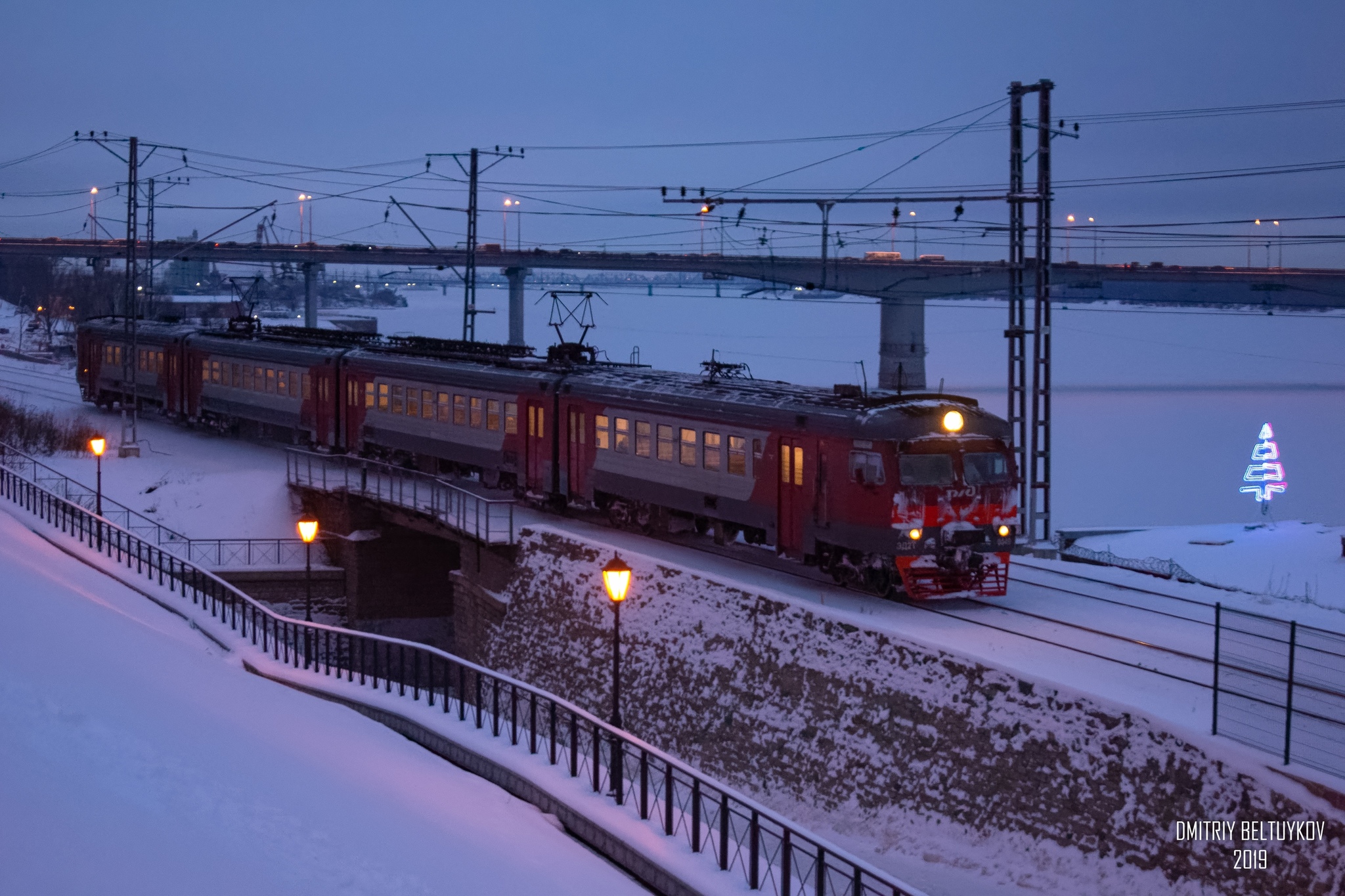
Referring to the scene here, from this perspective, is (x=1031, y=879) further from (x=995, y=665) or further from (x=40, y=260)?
(x=40, y=260)

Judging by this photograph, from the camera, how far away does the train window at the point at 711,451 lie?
71.7 ft

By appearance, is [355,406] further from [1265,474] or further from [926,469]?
[1265,474]

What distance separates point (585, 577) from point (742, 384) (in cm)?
466

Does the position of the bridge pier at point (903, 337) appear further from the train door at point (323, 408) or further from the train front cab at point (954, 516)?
the train front cab at point (954, 516)

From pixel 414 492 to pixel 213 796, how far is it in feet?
62.6

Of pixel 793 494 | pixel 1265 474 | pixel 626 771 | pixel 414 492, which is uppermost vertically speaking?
pixel 793 494

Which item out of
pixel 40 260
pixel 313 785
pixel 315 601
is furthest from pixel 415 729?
pixel 40 260

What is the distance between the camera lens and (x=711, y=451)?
22.0 m

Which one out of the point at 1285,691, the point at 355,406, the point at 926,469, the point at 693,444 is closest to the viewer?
the point at 1285,691

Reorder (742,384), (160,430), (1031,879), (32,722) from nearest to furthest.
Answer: (32,722)
(1031,879)
(742,384)
(160,430)

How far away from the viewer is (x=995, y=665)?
49.0 ft

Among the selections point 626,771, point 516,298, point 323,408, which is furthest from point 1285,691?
point 516,298

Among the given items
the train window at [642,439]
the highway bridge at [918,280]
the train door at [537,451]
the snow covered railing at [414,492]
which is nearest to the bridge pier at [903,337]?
the highway bridge at [918,280]

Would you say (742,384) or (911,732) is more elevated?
(742,384)
